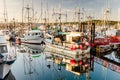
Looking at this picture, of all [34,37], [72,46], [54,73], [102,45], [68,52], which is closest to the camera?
Answer: [54,73]

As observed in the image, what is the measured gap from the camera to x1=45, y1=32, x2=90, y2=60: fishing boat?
25.9 meters

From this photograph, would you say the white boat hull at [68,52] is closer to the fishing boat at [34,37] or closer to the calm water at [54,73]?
the calm water at [54,73]

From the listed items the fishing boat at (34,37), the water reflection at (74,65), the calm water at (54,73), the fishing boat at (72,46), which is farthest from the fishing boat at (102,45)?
the fishing boat at (34,37)

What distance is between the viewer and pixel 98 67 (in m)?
22.3

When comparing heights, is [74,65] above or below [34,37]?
below

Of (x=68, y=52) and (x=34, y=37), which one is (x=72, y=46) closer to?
(x=68, y=52)

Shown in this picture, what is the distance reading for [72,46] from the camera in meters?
26.2

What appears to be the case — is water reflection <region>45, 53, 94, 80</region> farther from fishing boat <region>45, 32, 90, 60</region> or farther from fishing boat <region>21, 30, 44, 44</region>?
fishing boat <region>21, 30, 44, 44</region>

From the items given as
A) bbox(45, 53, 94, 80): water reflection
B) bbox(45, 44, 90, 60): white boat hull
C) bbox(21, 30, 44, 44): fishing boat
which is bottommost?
bbox(45, 53, 94, 80): water reflection

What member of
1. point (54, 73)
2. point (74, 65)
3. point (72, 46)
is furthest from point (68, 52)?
point (54, 73)

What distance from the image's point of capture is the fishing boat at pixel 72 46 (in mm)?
25938

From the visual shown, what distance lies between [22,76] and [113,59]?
40.2ft

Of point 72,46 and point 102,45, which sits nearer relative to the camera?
point 72,46

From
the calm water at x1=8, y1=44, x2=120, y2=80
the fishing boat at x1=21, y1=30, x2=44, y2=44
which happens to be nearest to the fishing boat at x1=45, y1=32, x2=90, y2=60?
the calm water at x1=8, y1=44, x2=120, y2=80
